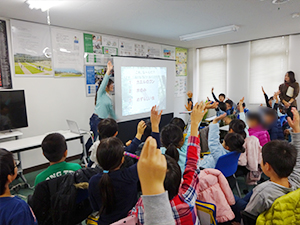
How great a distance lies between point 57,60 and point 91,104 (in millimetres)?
1070

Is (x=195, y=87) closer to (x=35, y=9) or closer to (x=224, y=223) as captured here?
(x=35, y=9)

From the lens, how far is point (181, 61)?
645cm

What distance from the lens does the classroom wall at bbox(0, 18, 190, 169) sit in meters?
3.36

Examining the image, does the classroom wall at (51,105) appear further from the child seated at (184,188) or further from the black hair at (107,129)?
the child seated at (184,188)

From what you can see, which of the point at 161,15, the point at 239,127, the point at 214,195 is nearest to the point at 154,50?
the point at 161,15

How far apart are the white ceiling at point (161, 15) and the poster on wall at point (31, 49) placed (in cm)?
16

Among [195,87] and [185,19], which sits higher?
[185,19]

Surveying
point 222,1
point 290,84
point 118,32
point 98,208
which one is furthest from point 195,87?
point 98,208

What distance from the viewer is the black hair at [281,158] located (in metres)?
1.11

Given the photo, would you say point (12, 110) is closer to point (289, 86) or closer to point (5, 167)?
point (5, 167)

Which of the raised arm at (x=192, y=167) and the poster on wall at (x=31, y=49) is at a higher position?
the poster on wall at (x=31, y=49)

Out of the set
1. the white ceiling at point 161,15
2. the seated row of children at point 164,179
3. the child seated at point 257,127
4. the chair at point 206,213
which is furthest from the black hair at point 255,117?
the chair at point 206,213

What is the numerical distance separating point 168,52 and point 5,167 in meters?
5.50

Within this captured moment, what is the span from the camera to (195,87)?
679cm
